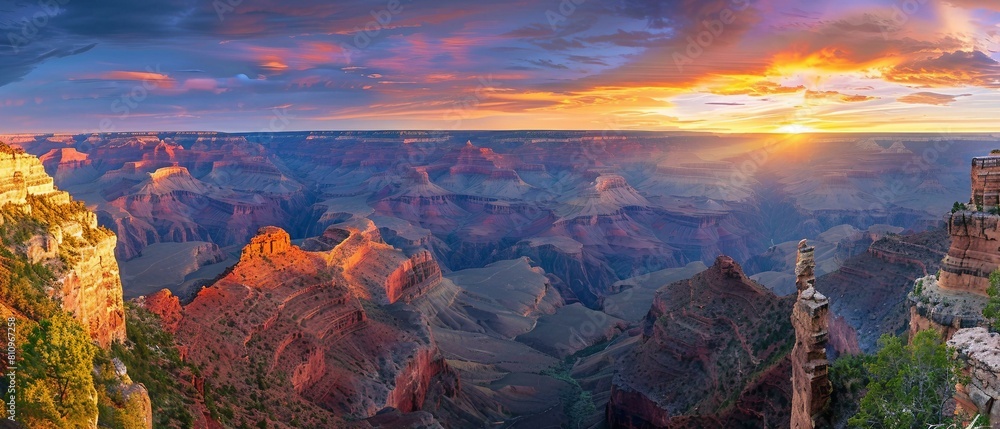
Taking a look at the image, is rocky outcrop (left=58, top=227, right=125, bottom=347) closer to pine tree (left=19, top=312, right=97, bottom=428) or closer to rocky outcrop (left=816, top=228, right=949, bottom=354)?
pine tree (left=19, top=312, right=97, bottom=428)

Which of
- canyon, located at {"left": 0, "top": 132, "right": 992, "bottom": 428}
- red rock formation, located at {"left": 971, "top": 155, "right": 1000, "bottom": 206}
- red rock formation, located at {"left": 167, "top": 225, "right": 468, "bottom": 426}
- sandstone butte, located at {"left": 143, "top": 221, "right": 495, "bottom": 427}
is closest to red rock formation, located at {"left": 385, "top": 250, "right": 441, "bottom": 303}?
canyon, located at {"left": 0, "top": 132, "right": 992, "bottom": 428}

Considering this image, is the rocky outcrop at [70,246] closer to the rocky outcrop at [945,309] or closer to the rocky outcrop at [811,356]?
the rocky outcrop at [811,356]

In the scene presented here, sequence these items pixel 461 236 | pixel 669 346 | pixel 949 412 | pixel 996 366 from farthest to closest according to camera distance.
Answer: pixel 461 236 < pixel 669 346 < pixel 949 412 < pixel 996 366

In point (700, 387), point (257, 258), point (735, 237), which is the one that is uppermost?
point (257, 258)

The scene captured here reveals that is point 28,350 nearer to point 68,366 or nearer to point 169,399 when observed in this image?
point 68,366

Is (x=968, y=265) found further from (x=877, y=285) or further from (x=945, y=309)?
(x=877, y=285)

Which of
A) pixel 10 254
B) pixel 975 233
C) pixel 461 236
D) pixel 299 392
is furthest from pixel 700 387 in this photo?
pixel 461 236

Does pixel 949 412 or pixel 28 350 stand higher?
pixel 28 350
